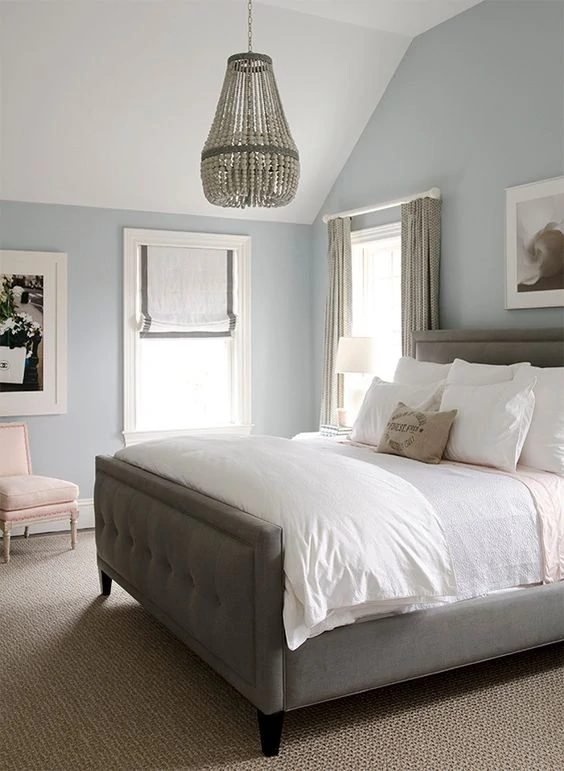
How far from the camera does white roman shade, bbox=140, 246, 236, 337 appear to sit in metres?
6.02

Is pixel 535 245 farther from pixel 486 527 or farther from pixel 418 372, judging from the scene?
pixel 486 527

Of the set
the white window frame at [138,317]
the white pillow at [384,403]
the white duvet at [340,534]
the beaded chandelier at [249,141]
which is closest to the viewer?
the white duvet at [340,534]

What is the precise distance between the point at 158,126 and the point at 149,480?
2836mm

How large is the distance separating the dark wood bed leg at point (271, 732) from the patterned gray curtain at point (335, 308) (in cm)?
354

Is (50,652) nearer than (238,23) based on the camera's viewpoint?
Yes

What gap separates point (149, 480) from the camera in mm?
3512

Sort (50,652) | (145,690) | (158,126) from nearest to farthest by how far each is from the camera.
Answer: (145,690) < (50,652) < (158,126)

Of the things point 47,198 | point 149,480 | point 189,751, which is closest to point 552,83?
point 149,480

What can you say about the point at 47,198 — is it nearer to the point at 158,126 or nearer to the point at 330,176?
the point at 158,126

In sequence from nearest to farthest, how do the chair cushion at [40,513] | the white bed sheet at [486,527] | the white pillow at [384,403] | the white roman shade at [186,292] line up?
the white bed sheet at [486,527] → the white pillow at [384,403] → the chair cushion at [40,513] → the white roman shade at [186,292]

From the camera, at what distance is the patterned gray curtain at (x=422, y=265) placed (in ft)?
16.9

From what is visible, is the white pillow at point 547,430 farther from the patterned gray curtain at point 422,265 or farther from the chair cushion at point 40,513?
the chair cushion at point 40,513

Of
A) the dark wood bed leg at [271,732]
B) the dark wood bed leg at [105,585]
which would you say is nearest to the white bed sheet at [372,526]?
the dark wood bed leg at [271,732]

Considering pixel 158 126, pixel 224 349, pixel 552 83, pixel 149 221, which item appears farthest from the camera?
pixel 224 349
